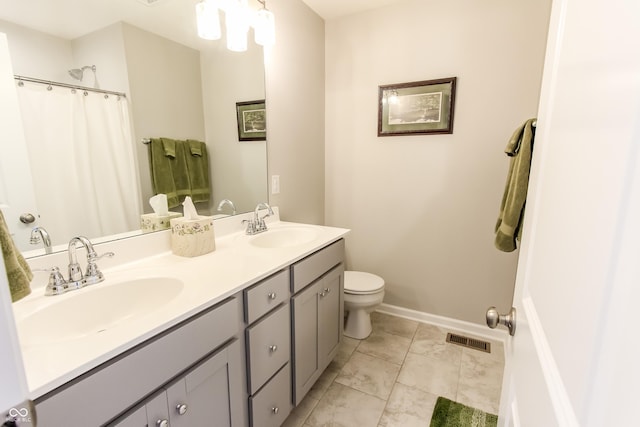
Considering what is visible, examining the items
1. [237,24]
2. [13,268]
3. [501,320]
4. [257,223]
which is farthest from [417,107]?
[13,268]

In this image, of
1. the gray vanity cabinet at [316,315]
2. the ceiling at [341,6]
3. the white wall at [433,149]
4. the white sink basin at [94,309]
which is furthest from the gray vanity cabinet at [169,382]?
the ceiling at [341,6]

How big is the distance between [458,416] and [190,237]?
1617 mm

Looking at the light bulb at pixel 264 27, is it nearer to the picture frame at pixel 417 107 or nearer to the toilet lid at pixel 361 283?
the picture frame at pixel 417 107

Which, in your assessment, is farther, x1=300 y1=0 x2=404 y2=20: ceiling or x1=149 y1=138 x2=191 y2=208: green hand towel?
x1=300 y1=0 x2=404 y2=20: ceiling

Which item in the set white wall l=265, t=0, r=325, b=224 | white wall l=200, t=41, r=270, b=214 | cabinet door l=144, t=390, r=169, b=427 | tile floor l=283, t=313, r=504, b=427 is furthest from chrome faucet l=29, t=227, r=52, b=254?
tile floor l=283, t=313, r=504, b=427

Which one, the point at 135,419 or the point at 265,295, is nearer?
the point at 135,419

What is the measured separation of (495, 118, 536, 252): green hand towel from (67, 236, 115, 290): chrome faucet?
1.66 meters

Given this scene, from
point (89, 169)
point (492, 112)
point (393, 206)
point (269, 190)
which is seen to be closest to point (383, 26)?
point (492, 112)

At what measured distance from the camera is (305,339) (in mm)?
1474

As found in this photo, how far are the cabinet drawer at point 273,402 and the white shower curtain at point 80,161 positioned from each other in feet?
2.93

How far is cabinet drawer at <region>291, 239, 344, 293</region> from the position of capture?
4.46 feet

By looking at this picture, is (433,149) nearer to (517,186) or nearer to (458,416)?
(517,186)

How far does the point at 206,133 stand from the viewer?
5.29 ft

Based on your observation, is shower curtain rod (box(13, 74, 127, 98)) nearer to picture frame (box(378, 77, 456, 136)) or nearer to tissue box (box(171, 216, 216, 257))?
tissue box (box(171, 216, 216, 257))
